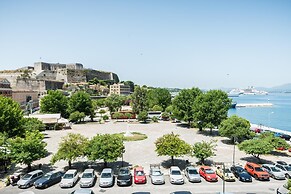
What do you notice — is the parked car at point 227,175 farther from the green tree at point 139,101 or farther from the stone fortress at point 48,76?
the stone fortress at point 48,76

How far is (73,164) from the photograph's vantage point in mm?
26594

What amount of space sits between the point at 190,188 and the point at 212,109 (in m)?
24.4

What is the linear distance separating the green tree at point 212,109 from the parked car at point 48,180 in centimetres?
2758

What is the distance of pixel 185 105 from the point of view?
Result: 170ft

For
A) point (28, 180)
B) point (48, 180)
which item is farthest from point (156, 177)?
point (28, 180)

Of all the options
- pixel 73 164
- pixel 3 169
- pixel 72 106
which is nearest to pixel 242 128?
pixel 73 164

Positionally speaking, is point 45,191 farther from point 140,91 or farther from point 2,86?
point 2,86

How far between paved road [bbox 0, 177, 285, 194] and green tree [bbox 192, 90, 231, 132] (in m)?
21.4

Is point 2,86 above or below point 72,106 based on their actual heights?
above

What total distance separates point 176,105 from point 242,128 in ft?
70.1

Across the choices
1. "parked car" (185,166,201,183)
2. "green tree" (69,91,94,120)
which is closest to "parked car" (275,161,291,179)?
"parked car" (185,166,201,183)

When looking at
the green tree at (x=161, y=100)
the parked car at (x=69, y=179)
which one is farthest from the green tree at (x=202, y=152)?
the green tree at (x=161, y=100)

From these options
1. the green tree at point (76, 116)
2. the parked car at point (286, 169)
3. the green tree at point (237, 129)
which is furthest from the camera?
the green tree at point (76, 116)

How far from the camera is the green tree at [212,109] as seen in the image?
4231 cm
